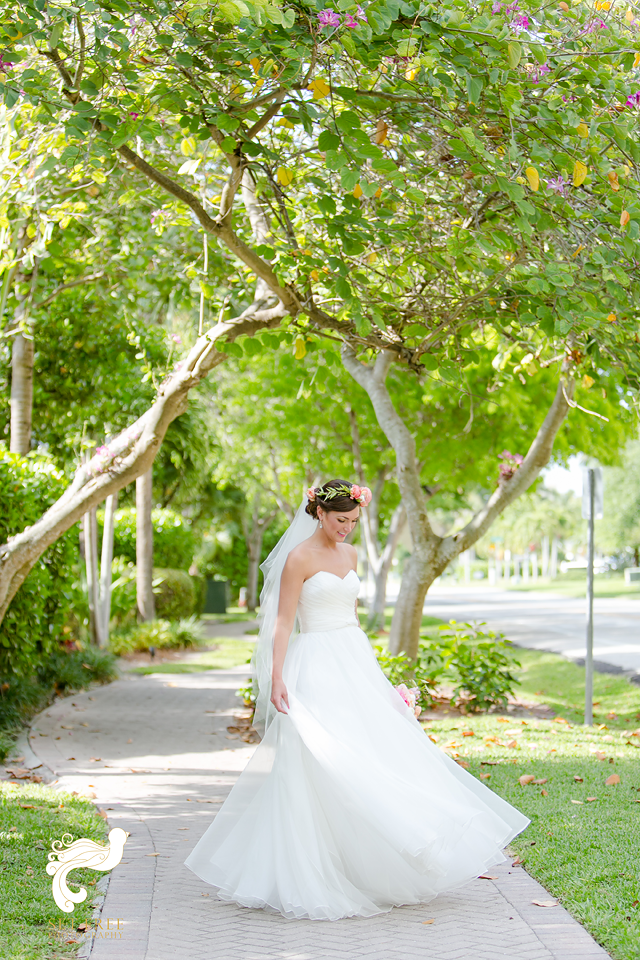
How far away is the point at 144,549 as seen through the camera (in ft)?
59.5

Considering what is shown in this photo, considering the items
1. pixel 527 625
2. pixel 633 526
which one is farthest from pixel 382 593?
pixel 633 526

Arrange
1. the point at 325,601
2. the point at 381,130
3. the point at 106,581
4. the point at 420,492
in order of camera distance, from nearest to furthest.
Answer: the point at 325,601, the point at 381,130, the point at 420,492, the point at 106,581

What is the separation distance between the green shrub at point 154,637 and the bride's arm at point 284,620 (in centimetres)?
1230

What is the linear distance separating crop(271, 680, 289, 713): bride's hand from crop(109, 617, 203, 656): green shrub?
1234cm

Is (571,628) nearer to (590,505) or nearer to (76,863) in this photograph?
(590,505)

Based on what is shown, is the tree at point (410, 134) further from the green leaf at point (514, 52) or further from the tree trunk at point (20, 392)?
the tree trunk at point (20, 392)

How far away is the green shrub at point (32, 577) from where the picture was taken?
907 cm

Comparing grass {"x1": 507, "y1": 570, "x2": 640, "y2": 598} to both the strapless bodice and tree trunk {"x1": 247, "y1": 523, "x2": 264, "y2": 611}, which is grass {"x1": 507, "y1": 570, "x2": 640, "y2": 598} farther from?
the strapless bodice

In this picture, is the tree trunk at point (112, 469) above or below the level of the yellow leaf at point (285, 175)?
below

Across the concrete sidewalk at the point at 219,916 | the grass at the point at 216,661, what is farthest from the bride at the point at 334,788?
the grass at the point at 216,661

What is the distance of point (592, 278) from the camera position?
5.81m

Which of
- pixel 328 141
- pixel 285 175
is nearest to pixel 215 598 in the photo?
pixel 285 175

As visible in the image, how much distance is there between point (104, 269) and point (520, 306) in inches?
244

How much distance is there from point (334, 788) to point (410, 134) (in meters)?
4.31
